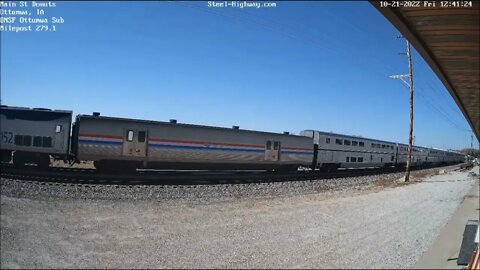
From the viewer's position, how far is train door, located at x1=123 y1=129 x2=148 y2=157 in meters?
14.4

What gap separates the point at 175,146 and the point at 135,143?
7.09 ft

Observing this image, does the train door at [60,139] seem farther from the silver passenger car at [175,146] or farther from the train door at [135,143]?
the train door at [135,143]

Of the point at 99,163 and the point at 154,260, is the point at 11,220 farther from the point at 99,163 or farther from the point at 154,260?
the point at 99,163

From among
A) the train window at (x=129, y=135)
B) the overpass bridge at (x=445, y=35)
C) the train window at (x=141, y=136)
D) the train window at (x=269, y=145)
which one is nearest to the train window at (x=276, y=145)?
the train window at (x=269, y=145)

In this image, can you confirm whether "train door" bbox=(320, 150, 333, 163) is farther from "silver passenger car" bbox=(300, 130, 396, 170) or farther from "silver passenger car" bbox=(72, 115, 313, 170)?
"silver passenger car" bbox=(72, 115, 313, 170)

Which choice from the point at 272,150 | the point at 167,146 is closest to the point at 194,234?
the point at 167,146

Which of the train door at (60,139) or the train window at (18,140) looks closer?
the train window at (18,140)

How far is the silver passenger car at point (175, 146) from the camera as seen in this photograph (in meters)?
12.5

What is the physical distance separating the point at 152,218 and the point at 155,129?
35.0 feet

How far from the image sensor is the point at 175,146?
1631cm

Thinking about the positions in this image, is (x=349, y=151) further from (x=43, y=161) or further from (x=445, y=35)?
(x=43, y=161)

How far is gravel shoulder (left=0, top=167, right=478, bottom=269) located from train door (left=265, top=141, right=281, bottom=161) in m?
12.5

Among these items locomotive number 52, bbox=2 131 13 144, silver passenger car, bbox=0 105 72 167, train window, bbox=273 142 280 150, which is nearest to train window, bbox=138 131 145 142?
silver passenger car, bbox=0 105 72 167

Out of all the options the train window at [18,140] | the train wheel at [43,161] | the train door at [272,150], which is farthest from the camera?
the train door at [272,150]
